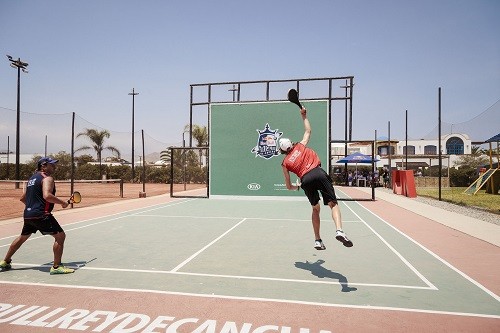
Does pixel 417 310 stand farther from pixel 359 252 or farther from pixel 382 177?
pixel 382 177

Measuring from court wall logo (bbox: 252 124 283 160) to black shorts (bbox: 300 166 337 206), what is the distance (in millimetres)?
15004

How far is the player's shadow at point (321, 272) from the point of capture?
5.38 m

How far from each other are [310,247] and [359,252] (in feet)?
3.67

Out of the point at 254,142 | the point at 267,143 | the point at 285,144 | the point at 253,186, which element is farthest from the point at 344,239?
the point at 254,142

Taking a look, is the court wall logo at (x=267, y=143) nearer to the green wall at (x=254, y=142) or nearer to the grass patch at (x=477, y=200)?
the green wall at (x=254, y=142)

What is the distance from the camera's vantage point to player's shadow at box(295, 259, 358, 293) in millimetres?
5379

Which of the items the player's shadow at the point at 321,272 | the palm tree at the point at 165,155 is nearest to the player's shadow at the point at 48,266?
the player's shadow at the point at 321,272

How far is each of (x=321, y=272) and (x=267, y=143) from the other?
50.2 feet

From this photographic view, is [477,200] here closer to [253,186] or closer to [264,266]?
[253,186]

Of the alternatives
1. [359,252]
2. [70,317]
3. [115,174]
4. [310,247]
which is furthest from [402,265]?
[115,174]

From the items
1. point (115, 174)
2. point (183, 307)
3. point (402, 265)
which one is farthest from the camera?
point (115, 174)

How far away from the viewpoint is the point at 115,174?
1797 inches

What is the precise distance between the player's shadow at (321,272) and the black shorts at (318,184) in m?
1.27

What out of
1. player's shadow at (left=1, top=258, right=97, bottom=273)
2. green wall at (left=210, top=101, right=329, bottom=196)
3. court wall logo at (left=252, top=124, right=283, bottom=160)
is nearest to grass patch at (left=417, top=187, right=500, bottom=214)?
green wall at (left=210, top=101, right=329, bottom=196)
